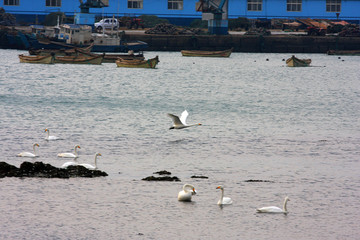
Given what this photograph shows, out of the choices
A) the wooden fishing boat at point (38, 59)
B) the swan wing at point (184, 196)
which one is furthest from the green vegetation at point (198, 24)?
the swan wing at point (184, 196)

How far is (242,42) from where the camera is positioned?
8456 cm

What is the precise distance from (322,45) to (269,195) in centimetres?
7221

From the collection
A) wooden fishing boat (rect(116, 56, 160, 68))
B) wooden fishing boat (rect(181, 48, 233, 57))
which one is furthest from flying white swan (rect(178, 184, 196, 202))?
wooden fishing boat (rect(181, 48, 233, 57))

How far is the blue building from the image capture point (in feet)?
299

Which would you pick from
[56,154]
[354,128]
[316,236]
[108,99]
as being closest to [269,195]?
[316,236]

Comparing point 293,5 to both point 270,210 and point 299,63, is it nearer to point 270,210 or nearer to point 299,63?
point 299,63

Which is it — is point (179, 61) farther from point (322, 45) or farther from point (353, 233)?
point (353, 233)

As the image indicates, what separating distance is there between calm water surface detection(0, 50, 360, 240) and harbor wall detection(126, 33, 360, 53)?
31.3 metres

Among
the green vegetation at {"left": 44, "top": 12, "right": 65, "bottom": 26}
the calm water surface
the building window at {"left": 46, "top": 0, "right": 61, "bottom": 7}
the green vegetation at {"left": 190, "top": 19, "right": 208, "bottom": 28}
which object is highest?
the building window at {"left": 46, "top": 0, "right": 61, "bottom": 7}

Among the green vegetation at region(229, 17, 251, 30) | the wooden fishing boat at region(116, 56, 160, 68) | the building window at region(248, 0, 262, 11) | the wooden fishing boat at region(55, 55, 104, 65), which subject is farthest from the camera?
the building window at region(248, 0, 262, 11)

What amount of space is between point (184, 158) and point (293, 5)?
74.9m

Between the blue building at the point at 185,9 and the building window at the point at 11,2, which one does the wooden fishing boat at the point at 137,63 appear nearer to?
the blue building at the point at 185,9

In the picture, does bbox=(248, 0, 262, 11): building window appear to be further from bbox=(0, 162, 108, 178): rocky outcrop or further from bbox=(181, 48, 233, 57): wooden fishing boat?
bbox=(0, 162, 108, 178): rocky outcrop

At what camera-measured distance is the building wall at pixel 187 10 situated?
91.1 m
